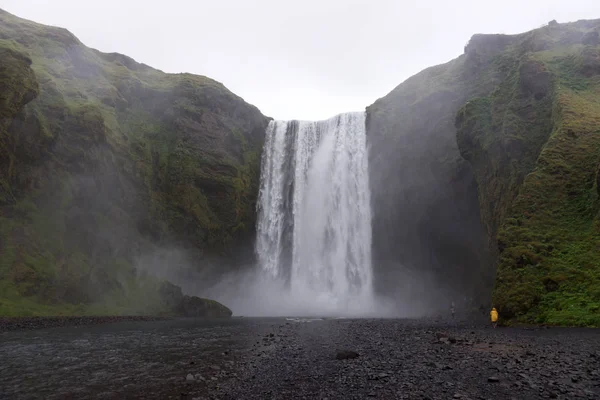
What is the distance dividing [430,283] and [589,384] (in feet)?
138

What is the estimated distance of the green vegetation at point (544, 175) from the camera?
71.6 ft

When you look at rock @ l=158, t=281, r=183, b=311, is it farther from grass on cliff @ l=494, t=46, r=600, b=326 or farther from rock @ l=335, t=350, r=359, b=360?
rock @ l=335, t=350, r=359, b=360

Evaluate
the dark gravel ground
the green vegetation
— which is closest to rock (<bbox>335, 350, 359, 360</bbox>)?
the dark gravel ground

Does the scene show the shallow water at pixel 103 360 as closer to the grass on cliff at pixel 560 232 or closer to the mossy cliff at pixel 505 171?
the grass on cliff at pixel 560 232

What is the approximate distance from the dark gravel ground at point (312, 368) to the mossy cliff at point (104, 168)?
20.3 metres

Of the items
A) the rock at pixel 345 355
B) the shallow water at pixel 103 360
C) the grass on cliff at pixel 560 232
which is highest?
the grass on cliff at pixel 560 232

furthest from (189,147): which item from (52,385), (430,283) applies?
(52,385)

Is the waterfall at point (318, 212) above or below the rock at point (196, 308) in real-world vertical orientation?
above

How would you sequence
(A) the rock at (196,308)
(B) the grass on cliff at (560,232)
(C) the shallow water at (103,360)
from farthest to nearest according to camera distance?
(A) the rock at (196,308) < (B) the grass on cliff at (560,232) < (C) the shallow water at (103,360)

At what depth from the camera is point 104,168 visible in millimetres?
45406

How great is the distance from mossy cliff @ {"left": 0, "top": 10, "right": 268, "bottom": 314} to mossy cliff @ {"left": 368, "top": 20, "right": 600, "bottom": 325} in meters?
21.5

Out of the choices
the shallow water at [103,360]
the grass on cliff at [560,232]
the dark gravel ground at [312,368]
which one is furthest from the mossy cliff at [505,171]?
the shallow water at [103,360]

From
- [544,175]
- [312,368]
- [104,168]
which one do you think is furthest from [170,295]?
[544,175]

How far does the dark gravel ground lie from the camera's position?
887 centimetres
